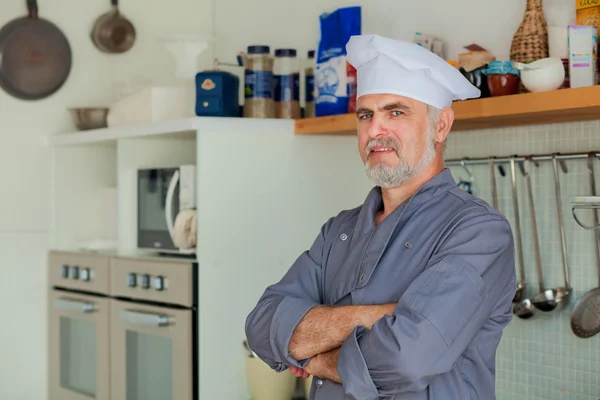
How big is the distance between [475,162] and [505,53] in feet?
0.97

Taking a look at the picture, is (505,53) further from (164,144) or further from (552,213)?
(164,144)

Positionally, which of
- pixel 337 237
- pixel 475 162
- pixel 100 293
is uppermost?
pixel 475 162

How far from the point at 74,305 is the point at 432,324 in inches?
74.1

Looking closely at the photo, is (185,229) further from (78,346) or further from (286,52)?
(78,346)

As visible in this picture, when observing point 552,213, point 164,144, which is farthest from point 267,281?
point 552,213

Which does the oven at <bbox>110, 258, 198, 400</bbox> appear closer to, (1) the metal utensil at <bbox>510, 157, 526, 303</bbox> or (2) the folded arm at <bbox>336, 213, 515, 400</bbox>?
(1) the metal utensil at <bbox>510, 157, 526, 303</bbox>

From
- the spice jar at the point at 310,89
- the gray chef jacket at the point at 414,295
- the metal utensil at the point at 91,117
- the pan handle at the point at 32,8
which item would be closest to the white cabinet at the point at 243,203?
the spice jar at the point at 310,89

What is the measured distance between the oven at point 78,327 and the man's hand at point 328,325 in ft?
4.59

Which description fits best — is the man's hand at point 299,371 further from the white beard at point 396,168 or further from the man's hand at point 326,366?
the white beard at point 396,168

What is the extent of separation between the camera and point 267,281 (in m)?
2.72

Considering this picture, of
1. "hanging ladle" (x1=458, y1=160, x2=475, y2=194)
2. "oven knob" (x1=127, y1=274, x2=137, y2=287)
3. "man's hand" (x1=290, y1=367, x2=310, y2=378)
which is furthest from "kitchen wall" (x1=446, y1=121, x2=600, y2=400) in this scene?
"oven knob" (x1=127, y1=274, x2=137, y2=287)

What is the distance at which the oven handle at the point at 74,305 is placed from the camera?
10.0 ft

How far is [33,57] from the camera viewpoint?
3.28m

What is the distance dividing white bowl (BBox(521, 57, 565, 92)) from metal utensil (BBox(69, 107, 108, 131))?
68.4 inches
